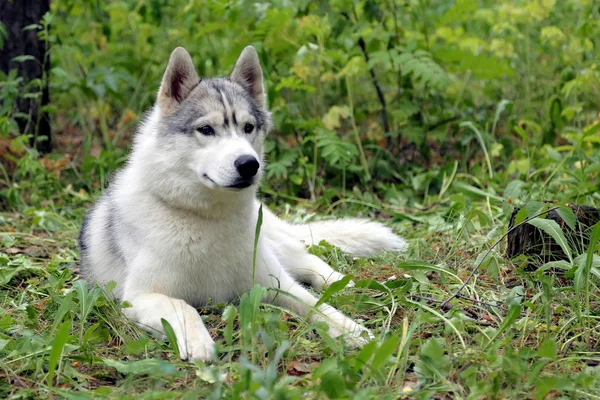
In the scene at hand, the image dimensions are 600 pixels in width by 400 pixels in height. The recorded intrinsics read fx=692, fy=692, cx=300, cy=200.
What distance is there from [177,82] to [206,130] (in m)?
0.38

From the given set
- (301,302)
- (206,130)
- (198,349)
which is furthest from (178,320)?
(206,130)

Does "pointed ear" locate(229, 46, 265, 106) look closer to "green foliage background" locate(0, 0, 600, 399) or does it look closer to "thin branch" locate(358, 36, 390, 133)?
"green foliage background" locate(0, 0, 600, 399)

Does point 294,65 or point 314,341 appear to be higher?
point 294,65

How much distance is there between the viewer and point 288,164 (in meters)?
5.85

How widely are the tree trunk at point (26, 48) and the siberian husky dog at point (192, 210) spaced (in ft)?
9.53

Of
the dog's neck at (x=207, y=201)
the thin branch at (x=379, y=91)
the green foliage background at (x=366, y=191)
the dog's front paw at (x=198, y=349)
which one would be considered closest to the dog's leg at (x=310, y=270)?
the green foliage background at (x=366, y=191)

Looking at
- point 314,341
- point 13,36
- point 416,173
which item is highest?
point 13,36

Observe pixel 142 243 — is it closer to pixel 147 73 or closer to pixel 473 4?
pixel 473 4

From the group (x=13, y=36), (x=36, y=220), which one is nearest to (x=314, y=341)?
(x=36, y=220)

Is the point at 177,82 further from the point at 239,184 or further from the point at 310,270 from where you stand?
the point at 310,270

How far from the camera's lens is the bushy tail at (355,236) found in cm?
441

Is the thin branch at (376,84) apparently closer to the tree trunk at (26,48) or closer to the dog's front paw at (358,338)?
the tree trunk at (26,48)

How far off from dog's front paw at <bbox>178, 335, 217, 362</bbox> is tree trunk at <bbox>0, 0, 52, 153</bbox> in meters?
3.79

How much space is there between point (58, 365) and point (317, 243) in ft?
6.96
